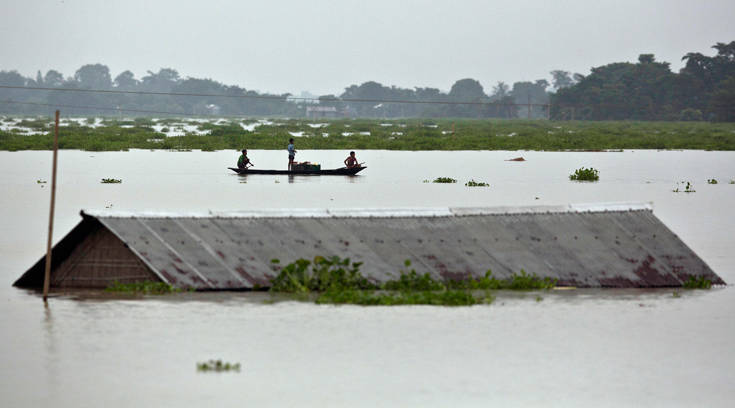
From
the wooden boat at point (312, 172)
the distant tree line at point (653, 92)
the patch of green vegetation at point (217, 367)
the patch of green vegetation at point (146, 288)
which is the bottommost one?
the patch of green vegetation at point (217, 367)

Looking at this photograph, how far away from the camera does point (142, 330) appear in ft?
39.8

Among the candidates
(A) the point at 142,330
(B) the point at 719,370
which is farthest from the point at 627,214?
(A) the point at 142,330

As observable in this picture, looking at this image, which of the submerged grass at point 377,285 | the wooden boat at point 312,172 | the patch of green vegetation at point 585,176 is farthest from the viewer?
the patch of green vegetation at point 585,176

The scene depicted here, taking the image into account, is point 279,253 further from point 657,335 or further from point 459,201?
point 459,201

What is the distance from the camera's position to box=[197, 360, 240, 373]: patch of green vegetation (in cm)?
1045

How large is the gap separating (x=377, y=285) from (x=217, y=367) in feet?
14.2

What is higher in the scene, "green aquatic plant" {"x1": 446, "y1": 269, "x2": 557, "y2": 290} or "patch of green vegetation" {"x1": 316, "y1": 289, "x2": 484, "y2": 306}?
"green aquatic plant" {"x1": 446, "y1": 269, "x2": 557, "y2": 290}

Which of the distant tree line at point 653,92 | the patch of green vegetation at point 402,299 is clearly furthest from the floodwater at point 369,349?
the distant tree line at point 653,92

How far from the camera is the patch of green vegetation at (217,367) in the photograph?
1045 cm

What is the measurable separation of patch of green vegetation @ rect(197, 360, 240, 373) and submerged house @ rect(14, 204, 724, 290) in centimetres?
363

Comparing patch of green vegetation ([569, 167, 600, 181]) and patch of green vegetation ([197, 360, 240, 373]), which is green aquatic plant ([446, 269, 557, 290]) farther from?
patch of green vegetation ([569, 167, 600, 181])

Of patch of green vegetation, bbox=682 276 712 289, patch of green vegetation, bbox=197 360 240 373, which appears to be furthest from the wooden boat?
patch of green vegetation, bbox=197 360 240 373

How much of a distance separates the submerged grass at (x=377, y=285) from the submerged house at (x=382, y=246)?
7.1 inches

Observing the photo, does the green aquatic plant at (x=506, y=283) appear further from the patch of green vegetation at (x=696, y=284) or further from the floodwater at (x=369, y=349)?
the patch of green vegetation at (x=696, y=284)
